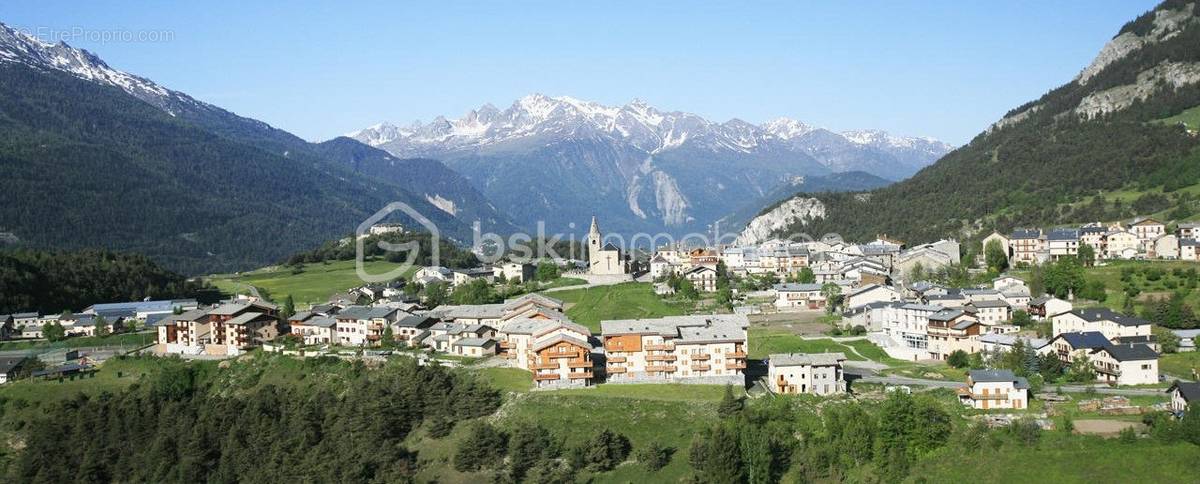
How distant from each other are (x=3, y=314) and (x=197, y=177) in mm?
122429

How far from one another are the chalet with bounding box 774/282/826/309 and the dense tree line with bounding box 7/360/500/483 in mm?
26771

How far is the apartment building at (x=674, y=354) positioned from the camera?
45812 mm

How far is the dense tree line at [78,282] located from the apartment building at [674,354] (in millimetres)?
53303

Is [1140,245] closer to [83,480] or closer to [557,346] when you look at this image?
[557,346]

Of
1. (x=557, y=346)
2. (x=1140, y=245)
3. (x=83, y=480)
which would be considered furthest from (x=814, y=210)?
(x=83, y=480)

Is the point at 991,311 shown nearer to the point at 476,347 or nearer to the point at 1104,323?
the point at 1104,323

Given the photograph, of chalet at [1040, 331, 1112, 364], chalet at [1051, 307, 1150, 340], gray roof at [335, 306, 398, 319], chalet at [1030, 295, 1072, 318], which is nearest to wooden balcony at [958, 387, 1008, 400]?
chalet at [1040, 331, 1112, 364]

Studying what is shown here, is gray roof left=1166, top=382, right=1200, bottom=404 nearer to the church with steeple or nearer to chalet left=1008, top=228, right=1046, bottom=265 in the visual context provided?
chalet left=1008, top=228, right=1046, bottom=265

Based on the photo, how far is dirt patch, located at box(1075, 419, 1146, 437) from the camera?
117ft

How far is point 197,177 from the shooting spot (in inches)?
7589

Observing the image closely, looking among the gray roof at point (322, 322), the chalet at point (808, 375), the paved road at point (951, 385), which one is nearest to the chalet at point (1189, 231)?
the paved road at point (951, 385)

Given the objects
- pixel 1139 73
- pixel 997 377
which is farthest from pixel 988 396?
pixel 1139 73

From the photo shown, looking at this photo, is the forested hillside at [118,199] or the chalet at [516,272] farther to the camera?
the forested hillside at [118,199]

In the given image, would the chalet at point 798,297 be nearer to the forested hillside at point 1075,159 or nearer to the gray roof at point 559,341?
the gray roof at point 559,341
